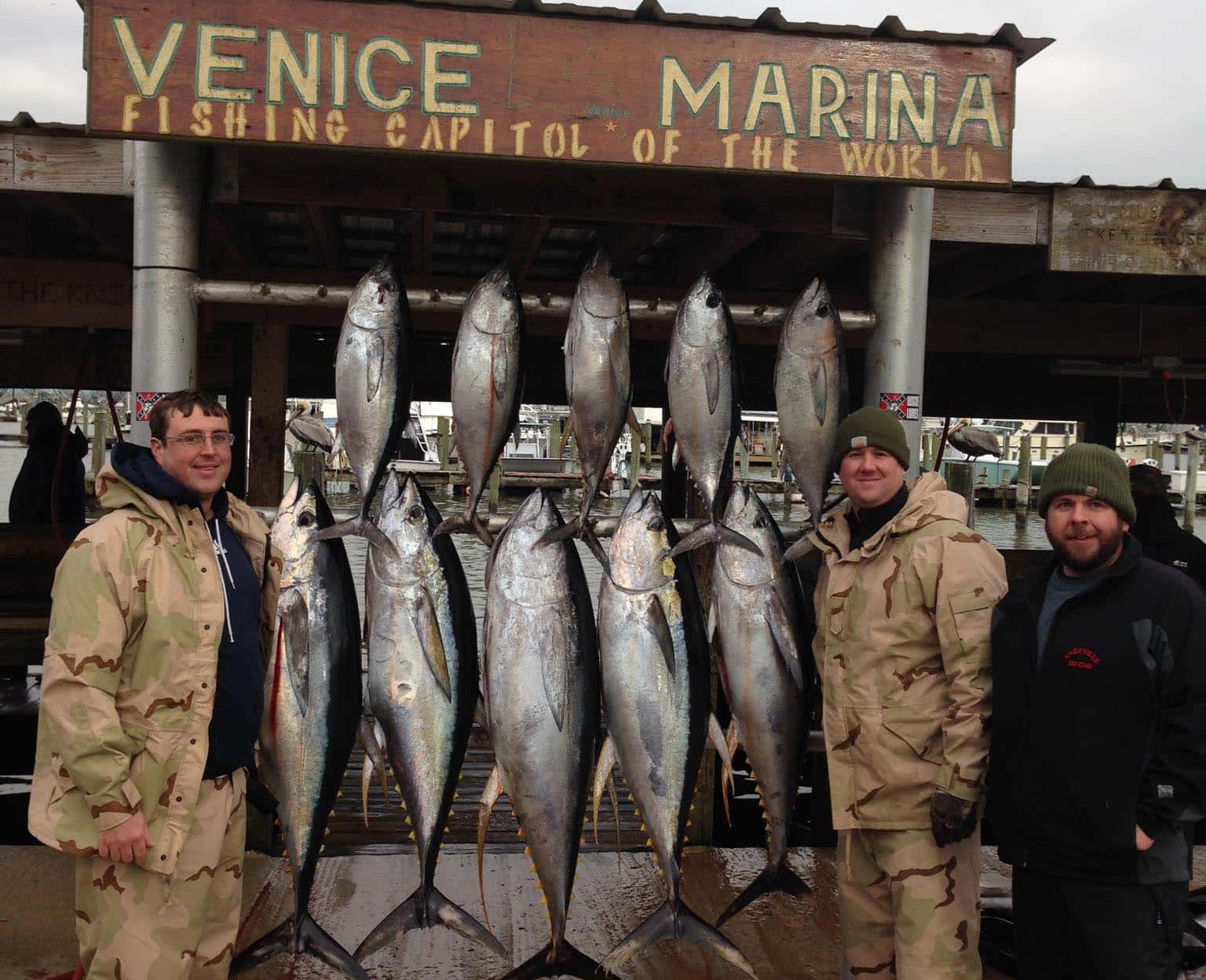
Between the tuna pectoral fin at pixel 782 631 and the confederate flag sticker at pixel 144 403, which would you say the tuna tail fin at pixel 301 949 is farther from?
the confederate flag sticker at pixel 144 403

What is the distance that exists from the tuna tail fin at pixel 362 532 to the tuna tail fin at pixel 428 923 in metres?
0.93

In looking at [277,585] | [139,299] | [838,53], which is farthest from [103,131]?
Answer: [838,53]

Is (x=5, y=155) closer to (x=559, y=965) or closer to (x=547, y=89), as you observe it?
(x=547, y=89)

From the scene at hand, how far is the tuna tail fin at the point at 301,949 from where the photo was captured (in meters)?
2.99

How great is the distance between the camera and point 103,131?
3053 millimetres

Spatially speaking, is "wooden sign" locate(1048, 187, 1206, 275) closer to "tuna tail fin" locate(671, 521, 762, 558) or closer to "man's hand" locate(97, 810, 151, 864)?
"tuna tail fin" locate(671, 521, 762, 558)

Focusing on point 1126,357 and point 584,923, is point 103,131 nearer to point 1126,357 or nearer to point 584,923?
point 584,923

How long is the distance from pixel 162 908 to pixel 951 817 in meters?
1.97

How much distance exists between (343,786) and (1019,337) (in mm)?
5156

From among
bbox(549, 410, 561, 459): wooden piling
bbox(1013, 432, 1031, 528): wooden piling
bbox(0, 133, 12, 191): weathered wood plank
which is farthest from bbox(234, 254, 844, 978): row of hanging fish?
bbox(549, 410, 561, 459): wooden piling

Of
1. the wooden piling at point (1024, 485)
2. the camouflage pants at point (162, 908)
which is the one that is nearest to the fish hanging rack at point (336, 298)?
the camouflage pants at point (162, 908)

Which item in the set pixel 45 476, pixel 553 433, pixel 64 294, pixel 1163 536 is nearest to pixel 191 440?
pixel 64 294

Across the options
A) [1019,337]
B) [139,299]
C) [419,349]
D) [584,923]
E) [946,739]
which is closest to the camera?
[946,739]

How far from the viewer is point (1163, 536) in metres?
6.05
